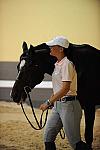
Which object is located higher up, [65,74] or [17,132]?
[65,74]

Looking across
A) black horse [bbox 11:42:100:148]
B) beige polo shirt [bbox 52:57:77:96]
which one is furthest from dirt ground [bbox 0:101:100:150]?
beige polo shirt [bbox 52:57:77:96]

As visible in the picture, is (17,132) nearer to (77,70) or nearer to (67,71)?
(77,70)

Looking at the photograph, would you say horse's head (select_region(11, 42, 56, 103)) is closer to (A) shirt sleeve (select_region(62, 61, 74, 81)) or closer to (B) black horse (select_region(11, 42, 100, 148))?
(B) black horse (select_region(11, 42, 100, 148))

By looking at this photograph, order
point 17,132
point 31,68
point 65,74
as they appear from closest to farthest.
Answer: point 65,74 < point 31,68 < point 17,132

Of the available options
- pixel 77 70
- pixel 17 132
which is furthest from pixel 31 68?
pixel 17 132

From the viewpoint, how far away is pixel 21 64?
210cm

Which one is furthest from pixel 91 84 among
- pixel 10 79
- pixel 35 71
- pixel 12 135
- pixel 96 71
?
pixel 12 135

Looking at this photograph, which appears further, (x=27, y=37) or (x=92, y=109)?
(x=27, y=37)

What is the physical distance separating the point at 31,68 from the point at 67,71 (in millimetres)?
437

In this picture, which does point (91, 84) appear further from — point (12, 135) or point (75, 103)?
point (12, 135)

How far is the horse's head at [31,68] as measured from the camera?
209 centimetres

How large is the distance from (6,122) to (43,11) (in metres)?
1.03

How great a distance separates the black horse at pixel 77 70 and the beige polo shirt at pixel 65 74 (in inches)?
11.4

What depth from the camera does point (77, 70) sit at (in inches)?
Answer: 84.7
